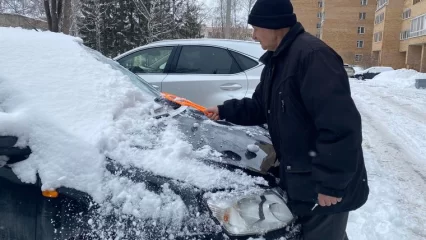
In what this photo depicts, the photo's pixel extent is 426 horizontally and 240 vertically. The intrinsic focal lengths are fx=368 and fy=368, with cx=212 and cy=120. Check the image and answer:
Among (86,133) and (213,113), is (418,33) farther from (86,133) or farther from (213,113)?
(86,133)

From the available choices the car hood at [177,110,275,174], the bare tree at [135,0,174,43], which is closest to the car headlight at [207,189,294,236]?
the car hood at [177,110,275,174]

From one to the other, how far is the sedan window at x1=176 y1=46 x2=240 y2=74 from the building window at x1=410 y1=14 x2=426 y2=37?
35505 millimetres

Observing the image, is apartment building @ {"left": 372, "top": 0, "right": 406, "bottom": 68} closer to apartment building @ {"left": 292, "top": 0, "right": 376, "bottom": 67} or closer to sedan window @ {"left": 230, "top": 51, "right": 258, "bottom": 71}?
apartment building @ {"left": 292, "top": 0, "right": 376, "bottom": 67}

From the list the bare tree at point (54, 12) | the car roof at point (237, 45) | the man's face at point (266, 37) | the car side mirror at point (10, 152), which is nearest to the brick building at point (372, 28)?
the car roof at point (237, 45)

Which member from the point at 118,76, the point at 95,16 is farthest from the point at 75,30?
the point at 118,76

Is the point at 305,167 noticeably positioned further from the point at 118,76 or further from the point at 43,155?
the point at 118,76

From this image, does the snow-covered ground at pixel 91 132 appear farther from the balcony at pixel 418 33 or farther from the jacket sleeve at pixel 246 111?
the balcony at pixel 418 33

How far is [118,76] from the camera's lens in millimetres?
2770

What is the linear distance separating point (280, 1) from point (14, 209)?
1.69 meters

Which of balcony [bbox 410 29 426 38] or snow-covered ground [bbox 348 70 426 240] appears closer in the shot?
snow-covered ground [bbox 348 70 426 240]

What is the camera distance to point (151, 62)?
5.75 meters

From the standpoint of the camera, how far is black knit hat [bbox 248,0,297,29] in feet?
6.40

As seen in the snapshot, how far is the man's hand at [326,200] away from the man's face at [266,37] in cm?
86

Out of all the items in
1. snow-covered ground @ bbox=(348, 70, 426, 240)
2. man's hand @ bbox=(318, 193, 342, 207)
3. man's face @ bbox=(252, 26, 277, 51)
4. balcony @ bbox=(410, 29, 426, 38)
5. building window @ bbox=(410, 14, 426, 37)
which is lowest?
snow-covered ground @ bbox=(348, 70, 426, 240)
